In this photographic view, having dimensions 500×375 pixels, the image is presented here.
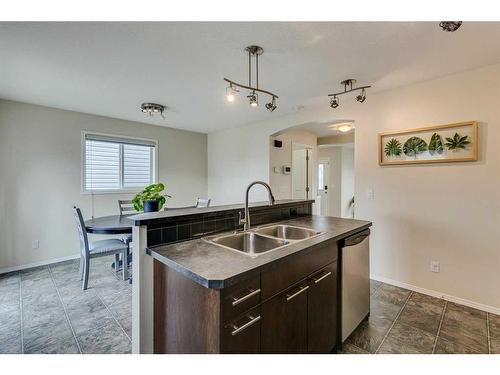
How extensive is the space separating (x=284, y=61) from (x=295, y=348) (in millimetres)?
2261

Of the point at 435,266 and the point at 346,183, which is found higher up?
the point at 346,183

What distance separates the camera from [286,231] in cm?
209

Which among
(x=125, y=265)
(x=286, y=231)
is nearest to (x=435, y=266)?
(x=286, y=231)

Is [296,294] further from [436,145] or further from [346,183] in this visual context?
[346,183]

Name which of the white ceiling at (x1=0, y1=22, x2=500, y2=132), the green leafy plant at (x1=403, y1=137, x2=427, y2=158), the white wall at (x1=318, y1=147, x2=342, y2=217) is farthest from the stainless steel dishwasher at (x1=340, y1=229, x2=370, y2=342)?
the white wall at (x1=318, y1=147, x2=342, y2=217)

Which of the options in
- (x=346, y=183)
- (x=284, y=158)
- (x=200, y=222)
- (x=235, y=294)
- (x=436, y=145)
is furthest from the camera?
(x=346, y=183)

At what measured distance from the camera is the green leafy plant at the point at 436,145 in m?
2.53

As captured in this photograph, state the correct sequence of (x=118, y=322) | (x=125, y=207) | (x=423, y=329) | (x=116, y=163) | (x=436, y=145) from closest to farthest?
(x=423, y=329) < (x=118, y=322) < (x=436, y=145) < (x=125, y=207) < (x=116, y=163)

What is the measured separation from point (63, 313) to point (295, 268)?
234 cm

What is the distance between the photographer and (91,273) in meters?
3.30

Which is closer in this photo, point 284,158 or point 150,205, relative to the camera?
point 150,205

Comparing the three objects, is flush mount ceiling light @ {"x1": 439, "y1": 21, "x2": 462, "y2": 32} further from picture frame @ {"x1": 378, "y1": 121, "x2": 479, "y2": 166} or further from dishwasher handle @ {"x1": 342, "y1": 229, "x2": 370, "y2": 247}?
dishwasher handle @ {"x1": 342, "y1": 229, "x2": 370, "y2": 247}
